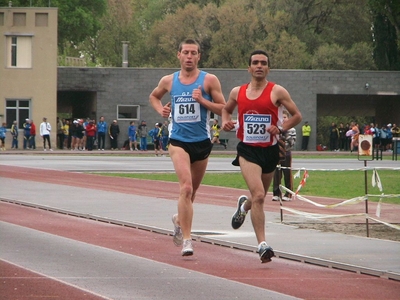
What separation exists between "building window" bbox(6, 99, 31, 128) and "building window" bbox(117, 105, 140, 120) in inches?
203

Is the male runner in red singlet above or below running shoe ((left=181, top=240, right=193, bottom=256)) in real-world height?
above

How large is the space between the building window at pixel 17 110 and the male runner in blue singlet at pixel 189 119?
161 ft

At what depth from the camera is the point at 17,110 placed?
2360 inches

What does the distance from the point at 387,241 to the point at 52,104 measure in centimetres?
4797

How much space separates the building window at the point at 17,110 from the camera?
196 ft

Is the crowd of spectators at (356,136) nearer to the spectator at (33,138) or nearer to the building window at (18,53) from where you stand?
the spectator at (33,138)

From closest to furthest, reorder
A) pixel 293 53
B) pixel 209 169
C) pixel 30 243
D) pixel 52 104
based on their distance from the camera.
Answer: pixel 30 243 < pixel 209 169 < pixel 52 104 < pixel 293 53

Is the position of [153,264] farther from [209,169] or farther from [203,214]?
[209,169]

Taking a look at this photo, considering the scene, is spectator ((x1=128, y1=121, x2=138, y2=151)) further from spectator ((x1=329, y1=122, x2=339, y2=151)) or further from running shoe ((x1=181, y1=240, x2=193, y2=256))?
running shoe ((x1=181, y1=240, x2=193, y2=256))

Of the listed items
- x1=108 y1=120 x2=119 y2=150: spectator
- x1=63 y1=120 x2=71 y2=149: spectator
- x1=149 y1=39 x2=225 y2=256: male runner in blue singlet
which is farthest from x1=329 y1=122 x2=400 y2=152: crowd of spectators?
x1=149 y1=39 x2=225 y2=256: male runner in blue singlet

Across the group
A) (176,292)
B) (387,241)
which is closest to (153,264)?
(176,292)

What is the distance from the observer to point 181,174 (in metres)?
11.2

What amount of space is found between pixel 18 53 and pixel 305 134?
16.3 metres

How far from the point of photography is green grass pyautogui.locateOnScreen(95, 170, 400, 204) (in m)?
24.0
